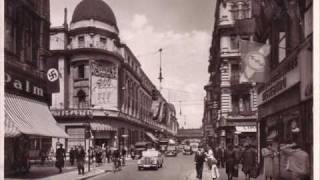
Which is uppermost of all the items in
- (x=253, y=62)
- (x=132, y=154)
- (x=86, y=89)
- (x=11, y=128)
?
(x=86, y=89)

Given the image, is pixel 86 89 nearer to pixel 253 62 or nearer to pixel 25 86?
pixel 25 86

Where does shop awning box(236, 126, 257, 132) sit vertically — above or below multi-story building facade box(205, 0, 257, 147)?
below

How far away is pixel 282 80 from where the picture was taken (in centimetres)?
1627

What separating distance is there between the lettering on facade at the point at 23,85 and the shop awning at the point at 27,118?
1.33 feet

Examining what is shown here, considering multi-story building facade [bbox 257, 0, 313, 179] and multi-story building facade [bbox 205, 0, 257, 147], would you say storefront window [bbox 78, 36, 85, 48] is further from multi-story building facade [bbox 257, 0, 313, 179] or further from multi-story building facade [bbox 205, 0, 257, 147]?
multi-story building facade [bbox 257, 0, 313, 179]

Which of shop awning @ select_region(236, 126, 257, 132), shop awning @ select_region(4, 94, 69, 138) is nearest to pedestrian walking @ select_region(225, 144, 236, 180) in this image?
shop awning @ select_region(4, 94, 69, 138)

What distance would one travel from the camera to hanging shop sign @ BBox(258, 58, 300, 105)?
14.3 m

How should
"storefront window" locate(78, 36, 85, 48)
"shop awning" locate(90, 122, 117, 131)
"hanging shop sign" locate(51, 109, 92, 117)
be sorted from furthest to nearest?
"shop awning" locate(90, 122, 117, 131) → "hanging shop sign" locate(51, 109, 92, 117) → "storefront window" locate(78, 36, 85, 48)

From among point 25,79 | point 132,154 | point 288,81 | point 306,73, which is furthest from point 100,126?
point 306,73

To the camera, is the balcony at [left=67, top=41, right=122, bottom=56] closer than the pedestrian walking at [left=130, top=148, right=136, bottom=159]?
Yes

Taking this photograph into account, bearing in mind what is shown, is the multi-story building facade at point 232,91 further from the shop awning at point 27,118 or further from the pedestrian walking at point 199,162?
the shop awning at point 27,118

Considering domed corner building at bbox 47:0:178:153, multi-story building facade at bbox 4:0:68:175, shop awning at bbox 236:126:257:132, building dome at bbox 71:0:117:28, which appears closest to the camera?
building dome at bbox 71:0:117:28

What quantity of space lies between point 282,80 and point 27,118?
333 inches

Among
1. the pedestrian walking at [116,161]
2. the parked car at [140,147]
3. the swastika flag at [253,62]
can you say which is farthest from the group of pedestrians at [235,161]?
the parked car at [140,147]
